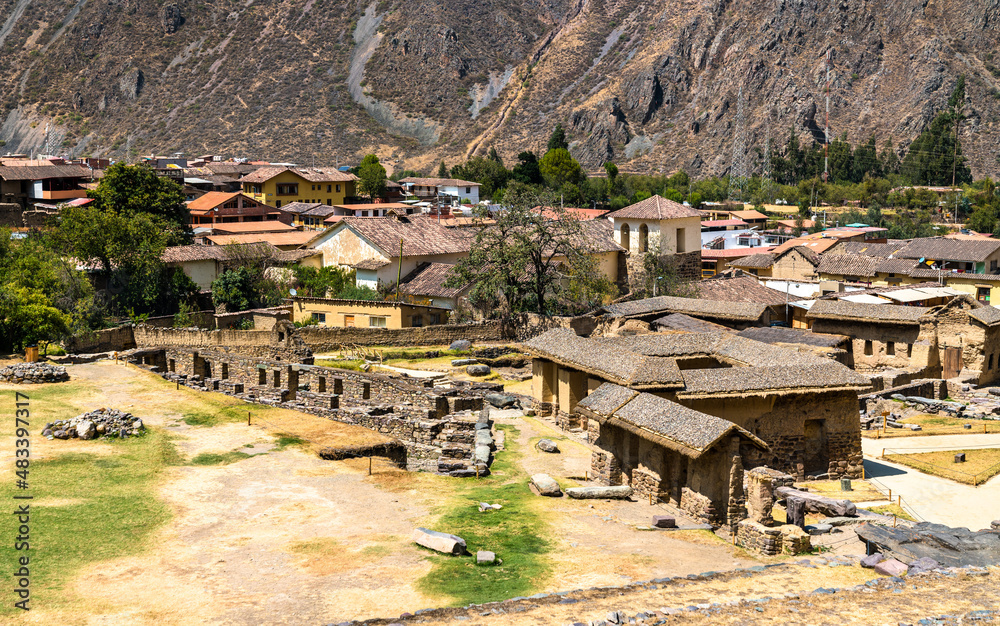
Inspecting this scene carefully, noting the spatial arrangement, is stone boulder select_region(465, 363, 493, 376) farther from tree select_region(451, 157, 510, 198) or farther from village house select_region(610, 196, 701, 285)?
tree select_region(451, 157, 510, 198)

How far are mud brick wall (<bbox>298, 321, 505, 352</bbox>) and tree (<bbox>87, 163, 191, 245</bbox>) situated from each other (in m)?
23.7

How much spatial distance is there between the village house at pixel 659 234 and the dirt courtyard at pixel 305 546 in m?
34.7

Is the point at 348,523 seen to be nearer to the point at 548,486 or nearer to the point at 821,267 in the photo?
the point at 548,486

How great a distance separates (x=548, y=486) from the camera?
2394cm

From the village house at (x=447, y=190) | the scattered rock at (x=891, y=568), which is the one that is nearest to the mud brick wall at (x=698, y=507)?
the scattered rock at (x=891, y=568)

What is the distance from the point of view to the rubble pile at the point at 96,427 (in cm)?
2744

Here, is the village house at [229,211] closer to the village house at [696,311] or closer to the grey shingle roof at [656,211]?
the grey shingle roof at [656,211]

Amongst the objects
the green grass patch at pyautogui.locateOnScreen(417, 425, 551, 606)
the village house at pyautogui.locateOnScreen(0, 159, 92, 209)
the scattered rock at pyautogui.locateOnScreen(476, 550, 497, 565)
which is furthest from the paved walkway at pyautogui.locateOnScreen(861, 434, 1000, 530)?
the village house at pyautogui.locateOnScreen(0, 159, 92, 209)

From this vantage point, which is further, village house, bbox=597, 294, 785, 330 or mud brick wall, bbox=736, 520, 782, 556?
village house, bbox=597, 294, 785, 330

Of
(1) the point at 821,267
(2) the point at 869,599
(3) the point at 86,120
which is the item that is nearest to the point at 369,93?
(3) the point at 86,120

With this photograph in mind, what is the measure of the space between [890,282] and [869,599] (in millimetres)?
49618

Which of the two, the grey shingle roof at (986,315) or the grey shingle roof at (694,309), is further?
the grey shingle roof at (694,309)

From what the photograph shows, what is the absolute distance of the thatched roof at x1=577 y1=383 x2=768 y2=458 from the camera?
2192 centimetres

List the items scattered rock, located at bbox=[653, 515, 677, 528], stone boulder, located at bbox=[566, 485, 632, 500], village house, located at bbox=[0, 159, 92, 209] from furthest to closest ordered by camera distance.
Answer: village house, located at bbox=[0, 159, 92, 209], stone boulder, located at bbox=[566, 485, 632, 500], scattered rock, located at bbox=[653, 515, 677, 528]
